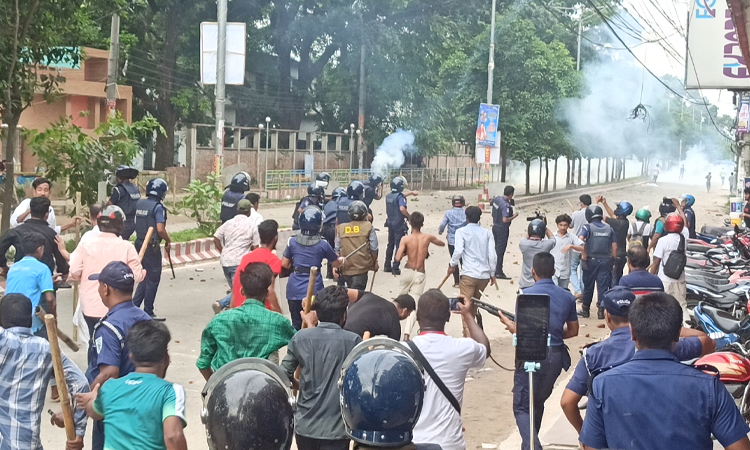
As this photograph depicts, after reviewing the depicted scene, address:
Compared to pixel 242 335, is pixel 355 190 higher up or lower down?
higher up

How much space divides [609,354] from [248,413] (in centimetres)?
323

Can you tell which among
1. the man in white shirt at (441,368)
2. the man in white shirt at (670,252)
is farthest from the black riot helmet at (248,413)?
the man in white shirt at (670,252)

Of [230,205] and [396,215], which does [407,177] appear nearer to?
[396,215]

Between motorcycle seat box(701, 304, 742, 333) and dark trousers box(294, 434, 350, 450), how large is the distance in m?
5.16

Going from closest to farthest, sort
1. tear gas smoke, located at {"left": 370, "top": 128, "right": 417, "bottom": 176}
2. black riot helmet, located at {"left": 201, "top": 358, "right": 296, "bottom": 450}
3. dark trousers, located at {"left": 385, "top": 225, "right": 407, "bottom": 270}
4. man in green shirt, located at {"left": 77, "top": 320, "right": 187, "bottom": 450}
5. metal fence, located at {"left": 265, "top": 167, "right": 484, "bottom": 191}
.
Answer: black riot helmet, located at {"left": 201, "top": 358, "right": 296, "bottom": 450}
man in green shirt, located at {"left": 77, "top": 320, "right": 187, "bottom": 450}
dark trousers, located at {"left": 385, "top": 225, "right": 407, "bottom": 270}
metal fence, located at {"left": 265, "top": 167, "right": 484, "bottom": 191}
tear gas smoke, located at {"left": 370, "top": 128, "right": 417, "bottom": 176}

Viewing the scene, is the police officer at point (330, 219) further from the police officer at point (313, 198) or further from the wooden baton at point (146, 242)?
the wooden baton at point (146, 242)

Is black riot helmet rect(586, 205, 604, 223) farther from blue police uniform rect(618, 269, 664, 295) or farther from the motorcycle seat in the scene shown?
blue police uniform rect(618, 269, 664, 295)

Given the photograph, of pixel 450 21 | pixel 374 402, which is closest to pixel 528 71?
pixel 450 21

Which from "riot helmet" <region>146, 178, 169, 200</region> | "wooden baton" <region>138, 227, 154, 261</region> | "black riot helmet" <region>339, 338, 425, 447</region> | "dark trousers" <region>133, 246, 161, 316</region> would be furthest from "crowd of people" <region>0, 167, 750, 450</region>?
"riot helmet" <region>146, 178, 169, 200</region>

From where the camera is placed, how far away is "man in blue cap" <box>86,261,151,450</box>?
4680 millimetres

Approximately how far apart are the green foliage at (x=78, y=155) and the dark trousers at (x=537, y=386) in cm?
1102

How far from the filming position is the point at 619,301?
5.19m

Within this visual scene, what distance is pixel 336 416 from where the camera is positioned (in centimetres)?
459

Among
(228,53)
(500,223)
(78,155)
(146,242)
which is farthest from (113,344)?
(228,53)
